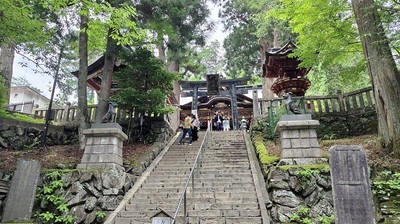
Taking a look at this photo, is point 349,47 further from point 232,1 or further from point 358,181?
point 232,1

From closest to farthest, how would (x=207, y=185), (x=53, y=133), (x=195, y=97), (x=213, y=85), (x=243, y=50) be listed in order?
(x=207, y=185), (x=53, y=133), (x=213, y=85), (x=195, y=97), (x=243, y=50)

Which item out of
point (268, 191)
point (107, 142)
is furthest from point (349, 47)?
point (107, 142)

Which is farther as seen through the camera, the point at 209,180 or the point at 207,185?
the point at 209,180

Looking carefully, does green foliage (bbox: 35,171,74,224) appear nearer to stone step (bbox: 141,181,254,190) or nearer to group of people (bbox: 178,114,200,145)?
stone step (bbox: 141,181,254,190)

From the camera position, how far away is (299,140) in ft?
23.9

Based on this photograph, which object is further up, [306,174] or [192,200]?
[306,174]

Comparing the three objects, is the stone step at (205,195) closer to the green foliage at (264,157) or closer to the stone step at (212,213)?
the stone step at (212,213)

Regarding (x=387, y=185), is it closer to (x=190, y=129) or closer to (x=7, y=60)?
(x=190, y=129)

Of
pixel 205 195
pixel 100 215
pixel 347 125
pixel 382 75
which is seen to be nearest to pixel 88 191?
pixel 100 215

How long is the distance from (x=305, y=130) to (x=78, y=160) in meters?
6.51

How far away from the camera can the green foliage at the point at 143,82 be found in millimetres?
10180

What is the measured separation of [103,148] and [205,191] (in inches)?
120

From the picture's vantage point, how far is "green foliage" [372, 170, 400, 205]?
19.5 ft

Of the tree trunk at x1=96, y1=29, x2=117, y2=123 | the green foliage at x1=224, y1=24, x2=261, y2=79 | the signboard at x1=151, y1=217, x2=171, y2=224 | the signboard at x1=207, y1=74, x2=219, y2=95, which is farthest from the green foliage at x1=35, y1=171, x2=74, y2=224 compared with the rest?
the green foliage at x1=224, y1=24, x2=261, y2=79
